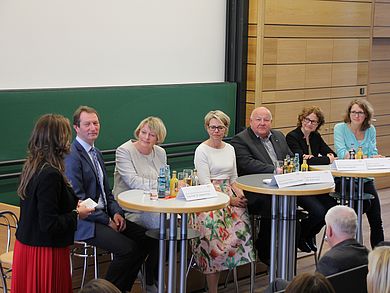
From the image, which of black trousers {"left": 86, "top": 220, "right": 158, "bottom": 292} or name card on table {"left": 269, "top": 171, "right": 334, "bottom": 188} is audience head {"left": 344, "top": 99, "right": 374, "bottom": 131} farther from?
black trousers {"left": 86, "top": 220, "right": 158, "bottom": 292}

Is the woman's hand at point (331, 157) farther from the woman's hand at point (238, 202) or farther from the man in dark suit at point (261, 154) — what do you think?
the woman's hand at point (238, 202)

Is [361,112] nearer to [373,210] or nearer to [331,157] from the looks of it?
[331,157]

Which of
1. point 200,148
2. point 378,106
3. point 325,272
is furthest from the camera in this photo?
point 378,106

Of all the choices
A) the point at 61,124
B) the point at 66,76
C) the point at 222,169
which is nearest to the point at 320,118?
the point at 222,169

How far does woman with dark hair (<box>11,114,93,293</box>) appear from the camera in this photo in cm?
416

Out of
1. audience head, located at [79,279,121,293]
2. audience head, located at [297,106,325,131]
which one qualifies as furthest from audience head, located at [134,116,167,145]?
audience head, located at [79,279,121,293]

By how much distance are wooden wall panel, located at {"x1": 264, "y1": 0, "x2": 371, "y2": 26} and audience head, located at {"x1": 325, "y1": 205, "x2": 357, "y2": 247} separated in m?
4.21

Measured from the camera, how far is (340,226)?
4.23m

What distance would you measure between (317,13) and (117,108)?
314 centimetres

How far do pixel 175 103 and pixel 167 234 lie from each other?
2471 millimetres

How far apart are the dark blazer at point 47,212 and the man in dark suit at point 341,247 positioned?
1.44m

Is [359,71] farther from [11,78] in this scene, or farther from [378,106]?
[11,78]

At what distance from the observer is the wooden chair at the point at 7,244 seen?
190 inches

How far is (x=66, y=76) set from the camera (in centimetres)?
648
